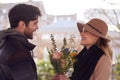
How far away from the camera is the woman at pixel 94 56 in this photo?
100 inches

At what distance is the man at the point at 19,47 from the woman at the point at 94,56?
0.70 meters

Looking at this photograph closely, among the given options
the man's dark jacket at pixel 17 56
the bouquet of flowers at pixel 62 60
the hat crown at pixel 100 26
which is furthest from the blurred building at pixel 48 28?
the man's dark jacket at pixel 17 56

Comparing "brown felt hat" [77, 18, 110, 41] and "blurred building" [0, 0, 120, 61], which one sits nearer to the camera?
"brown felt hat" [77, 18, 110, 41]

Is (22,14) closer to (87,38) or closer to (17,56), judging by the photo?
(17,56)

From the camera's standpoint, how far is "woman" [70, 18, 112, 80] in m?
2.54

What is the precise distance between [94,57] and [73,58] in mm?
178

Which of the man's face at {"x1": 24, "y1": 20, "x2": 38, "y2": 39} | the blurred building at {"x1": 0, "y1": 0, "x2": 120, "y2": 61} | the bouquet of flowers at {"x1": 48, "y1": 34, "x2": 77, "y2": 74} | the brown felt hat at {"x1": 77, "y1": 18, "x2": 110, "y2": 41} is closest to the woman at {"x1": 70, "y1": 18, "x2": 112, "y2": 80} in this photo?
the brown felt hat at {"x1": 77, "y1": 18, "x2": 110, "y2": 41}

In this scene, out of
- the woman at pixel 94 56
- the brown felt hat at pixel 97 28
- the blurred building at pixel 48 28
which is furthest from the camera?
the blurred building at pixel 48 28

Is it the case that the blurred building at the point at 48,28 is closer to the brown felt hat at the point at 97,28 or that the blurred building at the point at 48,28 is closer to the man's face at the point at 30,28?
the brown felt hat at the point at 97,28

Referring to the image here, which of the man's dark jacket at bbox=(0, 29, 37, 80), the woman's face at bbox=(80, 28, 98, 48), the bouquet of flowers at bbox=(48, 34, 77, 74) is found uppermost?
the man's dark jacket at bbox=(0, 29, 37, 80)

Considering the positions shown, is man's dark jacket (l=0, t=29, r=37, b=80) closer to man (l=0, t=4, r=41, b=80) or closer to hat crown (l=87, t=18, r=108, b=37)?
man (l=0, t=4, r=41, b=80)

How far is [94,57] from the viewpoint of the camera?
2.64 metres

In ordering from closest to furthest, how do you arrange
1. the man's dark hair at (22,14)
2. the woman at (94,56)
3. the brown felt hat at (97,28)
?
the man's dark hair at (22,14) < the woman at (94,56) < the brown felt hat at (97,28)

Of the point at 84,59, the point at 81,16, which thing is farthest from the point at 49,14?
the point at 84,59
